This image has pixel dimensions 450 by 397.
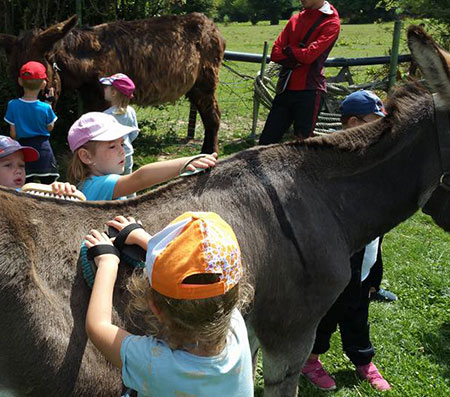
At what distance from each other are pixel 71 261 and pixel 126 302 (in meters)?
0.25

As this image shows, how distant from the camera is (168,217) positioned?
2.14 metres

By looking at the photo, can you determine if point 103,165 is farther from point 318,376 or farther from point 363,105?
point 318,376

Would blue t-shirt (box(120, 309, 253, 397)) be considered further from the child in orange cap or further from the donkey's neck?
the donkey's neck

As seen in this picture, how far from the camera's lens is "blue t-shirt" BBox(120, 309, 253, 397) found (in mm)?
1546

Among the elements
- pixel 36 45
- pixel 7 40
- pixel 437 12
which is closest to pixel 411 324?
pixel 36 45

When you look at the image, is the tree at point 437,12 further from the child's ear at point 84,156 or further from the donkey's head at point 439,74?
the child's ear at point 84,156

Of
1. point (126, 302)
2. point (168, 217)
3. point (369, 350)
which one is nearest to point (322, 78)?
point (369, 350)

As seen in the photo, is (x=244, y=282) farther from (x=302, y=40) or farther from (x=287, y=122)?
(x=302, y=40)

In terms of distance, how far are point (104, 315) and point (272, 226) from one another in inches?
36.8

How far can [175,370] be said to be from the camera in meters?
1.54

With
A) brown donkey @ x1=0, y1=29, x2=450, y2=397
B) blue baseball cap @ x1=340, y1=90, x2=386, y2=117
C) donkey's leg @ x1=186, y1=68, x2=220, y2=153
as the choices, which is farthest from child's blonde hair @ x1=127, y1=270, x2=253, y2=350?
donkey's leg @ x1=186, y1=68, x2=220, y2=153

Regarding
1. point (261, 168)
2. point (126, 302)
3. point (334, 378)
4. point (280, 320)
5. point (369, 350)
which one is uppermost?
point (261, 168)

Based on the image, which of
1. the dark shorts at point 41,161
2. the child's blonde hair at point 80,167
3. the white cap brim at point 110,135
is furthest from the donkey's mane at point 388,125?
the dark shorts at point 41,161

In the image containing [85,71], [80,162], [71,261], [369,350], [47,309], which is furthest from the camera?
[85,71]
